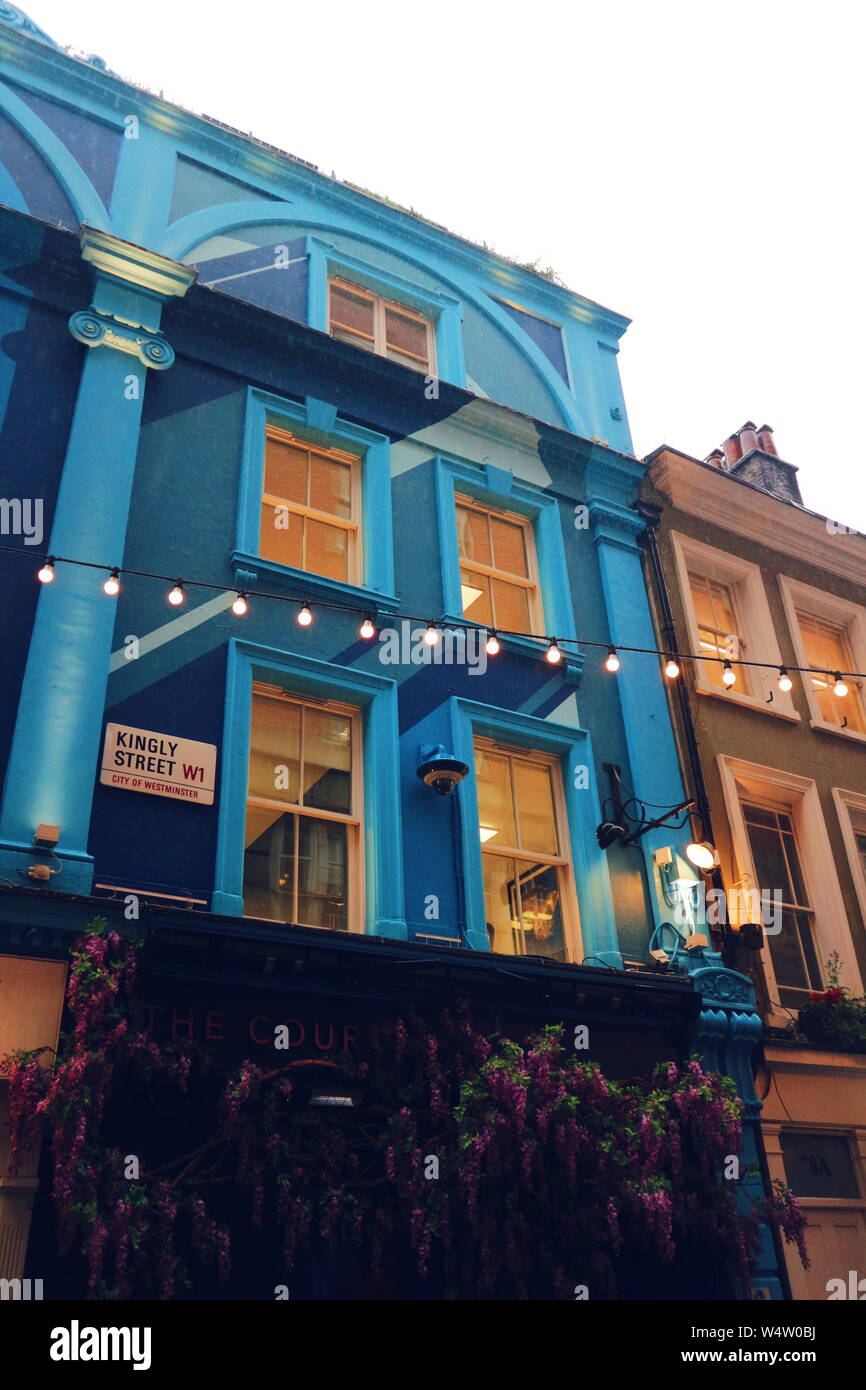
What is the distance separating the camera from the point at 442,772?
392 inches

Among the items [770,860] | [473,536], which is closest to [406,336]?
[473,536]

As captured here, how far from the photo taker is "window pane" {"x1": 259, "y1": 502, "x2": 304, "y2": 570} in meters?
11.1

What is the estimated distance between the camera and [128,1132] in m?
7.29

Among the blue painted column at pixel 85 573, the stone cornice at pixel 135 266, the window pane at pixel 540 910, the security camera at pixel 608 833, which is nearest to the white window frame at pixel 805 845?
the security camera at pixel 608 833

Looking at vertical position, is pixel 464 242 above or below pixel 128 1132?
above

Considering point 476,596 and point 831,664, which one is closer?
point 476,596

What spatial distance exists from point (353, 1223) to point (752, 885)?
602cm

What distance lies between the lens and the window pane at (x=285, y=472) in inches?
455

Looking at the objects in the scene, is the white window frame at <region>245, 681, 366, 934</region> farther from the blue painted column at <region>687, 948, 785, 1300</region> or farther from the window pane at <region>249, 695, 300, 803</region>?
the blue painted column at <region>687, 948, 785, 1300</region>

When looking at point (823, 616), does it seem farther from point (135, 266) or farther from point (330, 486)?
point (135, 266)

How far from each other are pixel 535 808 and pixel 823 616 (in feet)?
21.9
